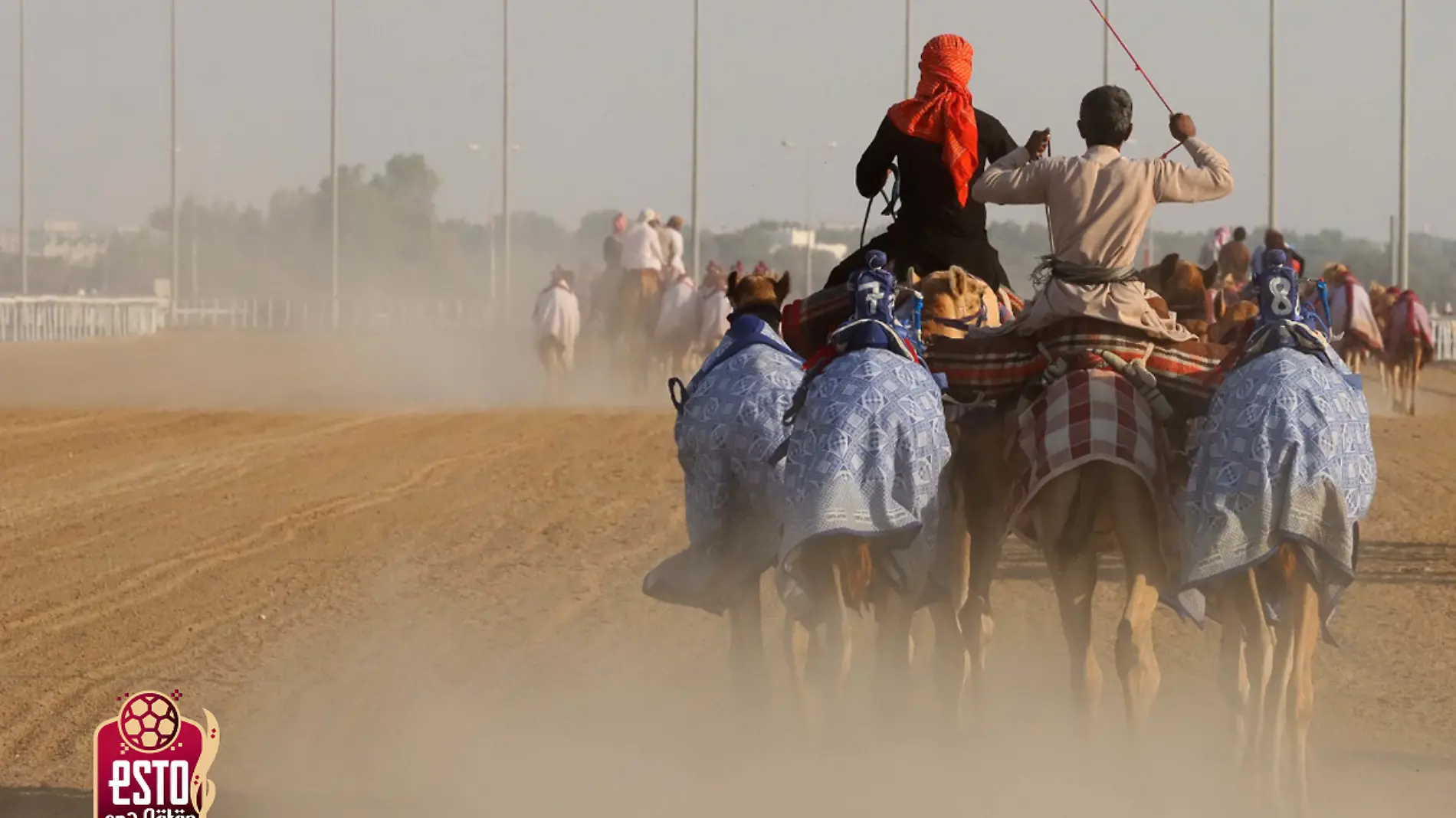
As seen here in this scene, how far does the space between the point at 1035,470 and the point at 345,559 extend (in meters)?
7.91

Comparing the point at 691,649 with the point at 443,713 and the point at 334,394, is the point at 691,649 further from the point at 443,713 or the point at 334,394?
the point at 334,394

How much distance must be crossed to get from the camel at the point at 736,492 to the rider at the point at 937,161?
1.18 m

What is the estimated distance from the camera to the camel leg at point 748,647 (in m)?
10.2

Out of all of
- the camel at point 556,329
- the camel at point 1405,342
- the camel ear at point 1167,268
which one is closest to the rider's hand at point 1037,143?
the camel ear at point 1167,268

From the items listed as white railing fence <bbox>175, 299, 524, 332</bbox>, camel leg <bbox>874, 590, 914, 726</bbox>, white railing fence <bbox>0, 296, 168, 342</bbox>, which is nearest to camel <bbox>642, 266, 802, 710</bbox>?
camel leg <bbox>874, 590, 914, 726</bbox>

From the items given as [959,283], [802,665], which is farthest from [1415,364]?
[802,665]

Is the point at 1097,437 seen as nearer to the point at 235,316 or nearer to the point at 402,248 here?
the point at 235,316

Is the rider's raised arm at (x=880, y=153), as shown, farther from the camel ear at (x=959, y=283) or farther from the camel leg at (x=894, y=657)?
the camel leg at (x=894, y=657)

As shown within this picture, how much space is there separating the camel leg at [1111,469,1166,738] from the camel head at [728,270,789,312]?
6.38 ft

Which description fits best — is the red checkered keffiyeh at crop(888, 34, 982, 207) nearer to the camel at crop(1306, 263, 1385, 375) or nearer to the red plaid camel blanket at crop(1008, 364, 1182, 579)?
the red plaid camel blanket at crop(1008, 364, 1182, 579)

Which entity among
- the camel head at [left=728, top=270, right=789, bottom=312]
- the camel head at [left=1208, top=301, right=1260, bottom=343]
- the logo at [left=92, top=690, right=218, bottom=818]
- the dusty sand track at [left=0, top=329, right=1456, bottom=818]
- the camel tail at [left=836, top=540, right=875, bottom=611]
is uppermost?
the camel head at [left=728, top=270, right=789, bottom=312]

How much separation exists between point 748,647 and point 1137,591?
1.84m

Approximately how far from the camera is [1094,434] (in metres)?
9.14

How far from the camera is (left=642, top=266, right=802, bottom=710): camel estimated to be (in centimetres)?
992
